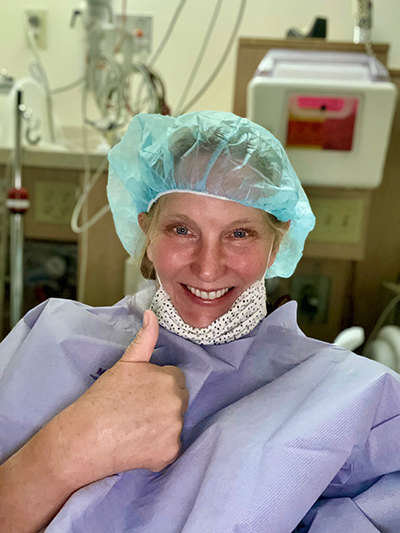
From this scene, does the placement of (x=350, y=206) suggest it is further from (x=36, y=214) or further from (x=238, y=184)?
(x=36, y=214)

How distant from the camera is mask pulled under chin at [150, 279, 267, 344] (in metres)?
0.82

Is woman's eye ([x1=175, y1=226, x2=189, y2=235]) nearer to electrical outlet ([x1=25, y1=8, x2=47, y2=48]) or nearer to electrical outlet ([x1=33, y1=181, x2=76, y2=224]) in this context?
electrical outlet ([x1=33, y1=181, x2=76, y2=224])

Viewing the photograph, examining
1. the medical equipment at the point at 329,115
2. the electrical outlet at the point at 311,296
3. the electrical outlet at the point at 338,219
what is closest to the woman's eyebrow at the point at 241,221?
the medical equipment at the point at 329,115

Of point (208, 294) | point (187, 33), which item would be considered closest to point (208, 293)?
point (208, 294)

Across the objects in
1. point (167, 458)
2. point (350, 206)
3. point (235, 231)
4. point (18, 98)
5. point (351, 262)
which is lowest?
point (351, 262)

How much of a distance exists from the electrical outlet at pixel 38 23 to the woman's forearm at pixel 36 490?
2071mm

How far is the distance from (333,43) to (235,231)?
1229 mm

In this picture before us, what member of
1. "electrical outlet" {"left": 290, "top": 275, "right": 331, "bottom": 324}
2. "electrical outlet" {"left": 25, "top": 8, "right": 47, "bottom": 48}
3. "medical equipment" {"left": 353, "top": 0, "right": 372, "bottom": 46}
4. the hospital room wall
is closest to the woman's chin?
"electrical outlet" {"left": 290, "top": 275, "right": 331, "bottom": 324}

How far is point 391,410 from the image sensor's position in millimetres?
703

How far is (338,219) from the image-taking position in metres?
1.67

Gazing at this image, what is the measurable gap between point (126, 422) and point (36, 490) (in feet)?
0.49

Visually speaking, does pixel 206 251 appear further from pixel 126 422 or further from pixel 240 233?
pixel 126 422

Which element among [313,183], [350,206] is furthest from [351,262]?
[313,183]

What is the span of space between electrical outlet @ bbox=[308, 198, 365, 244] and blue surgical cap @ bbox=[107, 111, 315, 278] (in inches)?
34.4
